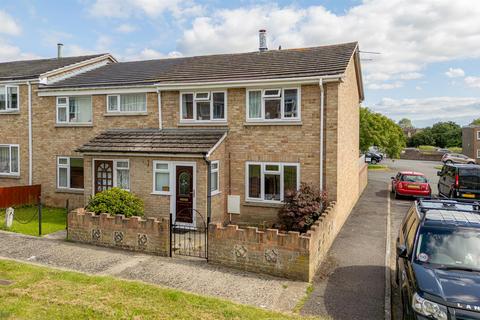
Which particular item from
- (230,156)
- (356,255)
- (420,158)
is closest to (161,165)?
(230,156)

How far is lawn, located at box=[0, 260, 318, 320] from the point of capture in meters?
6.26

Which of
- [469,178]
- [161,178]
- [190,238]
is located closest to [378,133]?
[469,178]

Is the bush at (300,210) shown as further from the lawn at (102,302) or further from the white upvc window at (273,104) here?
the lawn at (102,302)

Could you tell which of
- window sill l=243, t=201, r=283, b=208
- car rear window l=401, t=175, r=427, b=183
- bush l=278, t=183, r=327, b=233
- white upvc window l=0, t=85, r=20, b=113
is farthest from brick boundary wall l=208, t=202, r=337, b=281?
white upvc window l=0, t=85, r=20, b=113

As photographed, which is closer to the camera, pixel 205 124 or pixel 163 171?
pixel 163 171

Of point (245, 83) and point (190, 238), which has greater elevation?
point (245, 83)

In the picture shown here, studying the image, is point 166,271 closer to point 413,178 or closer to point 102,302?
point 102,302

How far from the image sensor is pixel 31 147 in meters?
16.9

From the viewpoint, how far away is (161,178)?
13156mm

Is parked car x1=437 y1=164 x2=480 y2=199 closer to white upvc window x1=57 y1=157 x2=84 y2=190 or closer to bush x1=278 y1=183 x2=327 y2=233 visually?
bush x1=278 y1=183 x2=327 y2=233

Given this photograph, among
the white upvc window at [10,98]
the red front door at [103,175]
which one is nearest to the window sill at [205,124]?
the red front door at [103,175]

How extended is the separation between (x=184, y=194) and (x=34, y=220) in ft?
19.0

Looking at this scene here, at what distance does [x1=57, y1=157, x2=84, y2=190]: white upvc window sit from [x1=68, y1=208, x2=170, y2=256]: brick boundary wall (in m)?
5.51

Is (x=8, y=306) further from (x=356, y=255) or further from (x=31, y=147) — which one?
(x=31, y=147)
